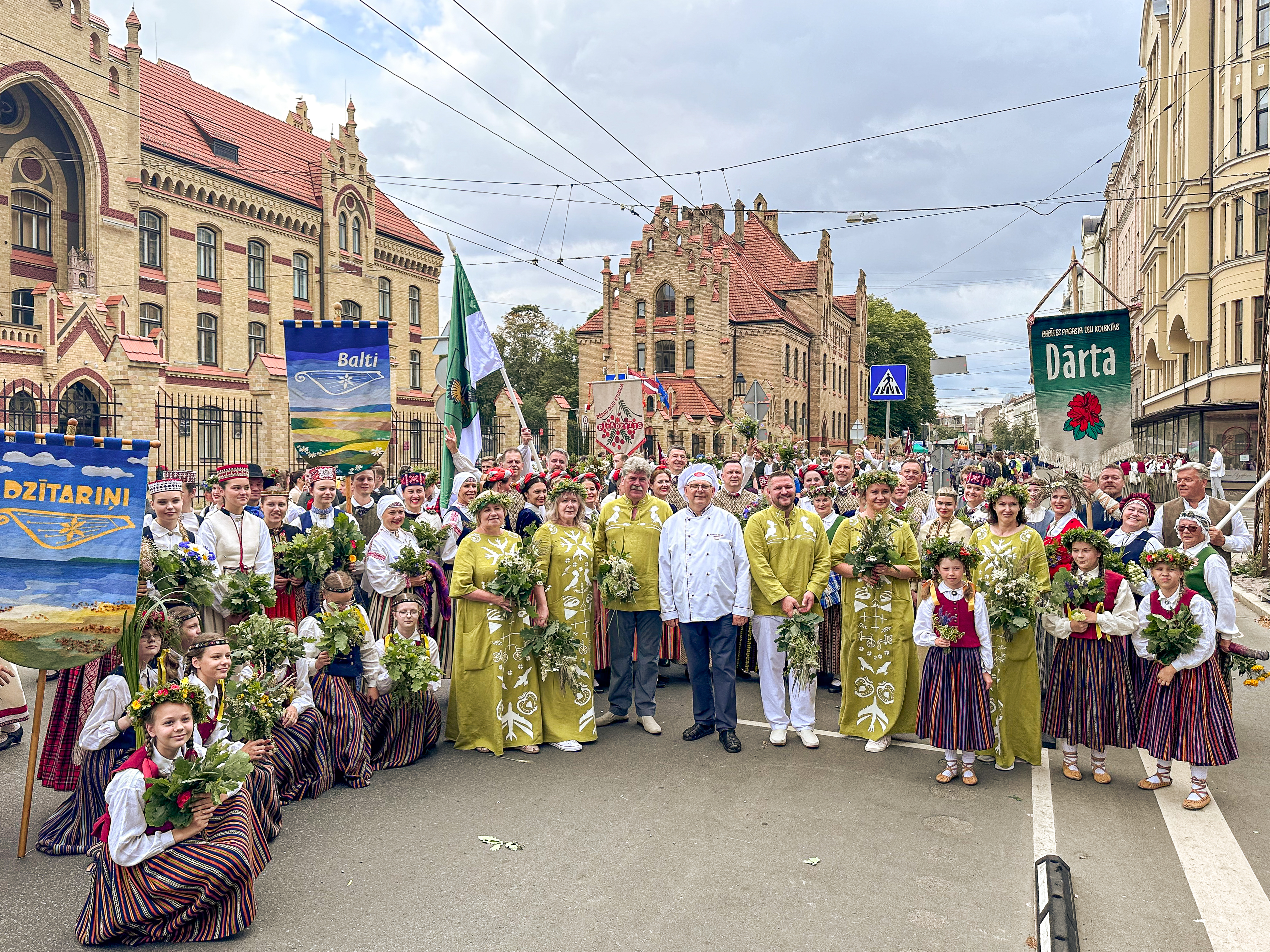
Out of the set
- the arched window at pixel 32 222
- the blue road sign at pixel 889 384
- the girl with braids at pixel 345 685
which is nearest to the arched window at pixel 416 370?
the arched window at pixel 32 222

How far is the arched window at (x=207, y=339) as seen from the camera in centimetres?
3102

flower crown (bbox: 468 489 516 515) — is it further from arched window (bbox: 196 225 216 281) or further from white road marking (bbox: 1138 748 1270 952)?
arched window (bbox: 196 225 216 281)

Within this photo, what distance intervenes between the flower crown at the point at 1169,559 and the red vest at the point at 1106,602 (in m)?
0.21

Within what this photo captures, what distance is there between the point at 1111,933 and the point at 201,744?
177 inches

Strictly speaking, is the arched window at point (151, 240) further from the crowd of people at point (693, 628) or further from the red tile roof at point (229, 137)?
the crowd of people at point (693, 628)

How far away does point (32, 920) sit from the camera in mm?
4172

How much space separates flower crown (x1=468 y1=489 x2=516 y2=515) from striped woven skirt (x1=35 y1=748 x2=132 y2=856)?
2.81m

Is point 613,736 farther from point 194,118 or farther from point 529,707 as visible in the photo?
point 194,118

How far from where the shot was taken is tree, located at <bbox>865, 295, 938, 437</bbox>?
67.1 metres

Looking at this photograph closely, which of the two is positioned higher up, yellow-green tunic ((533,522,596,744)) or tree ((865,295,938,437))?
tree ((865,295,938,437))

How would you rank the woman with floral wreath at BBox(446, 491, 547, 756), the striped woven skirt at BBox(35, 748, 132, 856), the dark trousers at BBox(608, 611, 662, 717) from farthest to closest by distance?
the dark trousers at BBox(608, 611, 662, 717) → the woman with floral wreath at BBox(446, 491, 547, 756) → the striped woven skirt at BBox(35, 748, 132, 856)

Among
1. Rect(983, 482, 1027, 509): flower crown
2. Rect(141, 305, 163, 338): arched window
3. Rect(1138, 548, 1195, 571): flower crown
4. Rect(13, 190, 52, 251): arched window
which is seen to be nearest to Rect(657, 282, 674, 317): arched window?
Rect(141, 305, 163, 338): arched window

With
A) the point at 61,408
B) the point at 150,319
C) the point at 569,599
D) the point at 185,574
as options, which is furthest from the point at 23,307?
the point at 569,599

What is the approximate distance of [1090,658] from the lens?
6.00 meters
